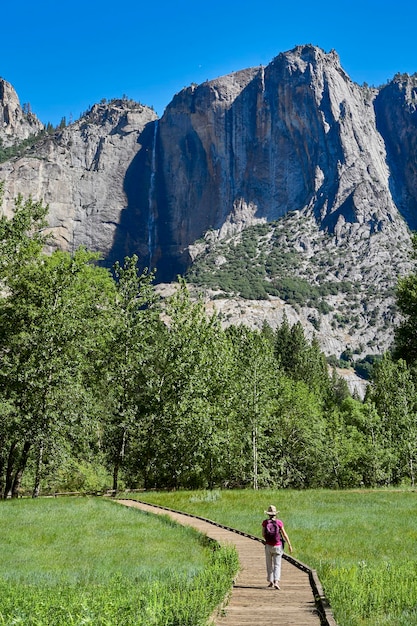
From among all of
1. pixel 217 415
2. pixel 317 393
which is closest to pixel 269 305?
pixel 317 393

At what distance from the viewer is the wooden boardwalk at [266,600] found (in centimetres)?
1031

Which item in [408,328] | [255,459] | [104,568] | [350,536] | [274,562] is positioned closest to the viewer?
[274,562]

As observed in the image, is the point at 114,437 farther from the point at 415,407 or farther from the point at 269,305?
the point at 269,305

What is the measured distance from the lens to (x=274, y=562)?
43.1 feet

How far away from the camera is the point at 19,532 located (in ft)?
70.4

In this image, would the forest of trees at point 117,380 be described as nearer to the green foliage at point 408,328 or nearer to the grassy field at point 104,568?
the green foliage at point 408,328

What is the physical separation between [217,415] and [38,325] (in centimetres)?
1562

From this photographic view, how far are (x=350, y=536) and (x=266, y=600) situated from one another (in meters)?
10.5

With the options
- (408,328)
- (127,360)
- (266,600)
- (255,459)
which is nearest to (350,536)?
(266,600)

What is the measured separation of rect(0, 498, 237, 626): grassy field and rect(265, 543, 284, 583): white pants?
91cm

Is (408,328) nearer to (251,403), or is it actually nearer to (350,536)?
(251,403)

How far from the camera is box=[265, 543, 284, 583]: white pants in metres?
13.1

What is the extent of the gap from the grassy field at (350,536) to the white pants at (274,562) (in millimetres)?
1116

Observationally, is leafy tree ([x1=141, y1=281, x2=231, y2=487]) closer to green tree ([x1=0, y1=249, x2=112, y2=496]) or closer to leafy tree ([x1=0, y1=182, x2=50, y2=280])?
green tree ([x1=0, y1=249, x2=112, y2=496])
